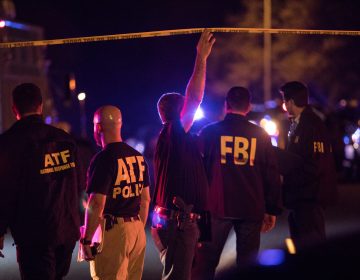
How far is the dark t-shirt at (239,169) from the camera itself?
22.4 ft

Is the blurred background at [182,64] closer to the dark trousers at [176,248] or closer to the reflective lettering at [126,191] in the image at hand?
the dark trousers at [176,248]

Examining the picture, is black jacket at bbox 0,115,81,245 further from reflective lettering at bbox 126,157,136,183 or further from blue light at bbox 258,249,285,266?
blue light at bbox 258,249,285,266

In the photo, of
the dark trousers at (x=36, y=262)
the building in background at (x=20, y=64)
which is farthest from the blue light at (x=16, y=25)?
the dark trousers at (x=36, y=262)

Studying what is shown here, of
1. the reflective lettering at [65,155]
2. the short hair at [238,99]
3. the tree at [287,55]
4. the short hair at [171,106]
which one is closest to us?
the reflective lettering at [65,155]

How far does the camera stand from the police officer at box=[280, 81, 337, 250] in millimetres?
7383

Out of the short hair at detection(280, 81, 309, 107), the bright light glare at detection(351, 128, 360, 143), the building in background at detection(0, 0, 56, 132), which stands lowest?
the short hair at detection(280, 81, 309, 107)

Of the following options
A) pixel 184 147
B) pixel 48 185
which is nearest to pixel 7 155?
pixel 48 185

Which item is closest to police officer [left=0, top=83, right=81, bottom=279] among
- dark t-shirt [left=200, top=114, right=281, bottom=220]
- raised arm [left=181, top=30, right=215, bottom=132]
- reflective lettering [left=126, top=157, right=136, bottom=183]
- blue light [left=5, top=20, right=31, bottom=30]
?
reflective lettering [left=126, top=157, right=136, bottom=183]

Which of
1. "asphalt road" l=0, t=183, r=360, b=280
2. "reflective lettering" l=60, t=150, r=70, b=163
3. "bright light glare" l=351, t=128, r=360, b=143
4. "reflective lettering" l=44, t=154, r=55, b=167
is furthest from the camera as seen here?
"bright light glare" l=351, t=128, r=360, b=143

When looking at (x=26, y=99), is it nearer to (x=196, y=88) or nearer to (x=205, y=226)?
(x=196, y=88)

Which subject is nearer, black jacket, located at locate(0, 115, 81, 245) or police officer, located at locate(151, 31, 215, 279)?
black jacket, located at locate(0, 115, 81, 245)

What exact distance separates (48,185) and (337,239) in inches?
106

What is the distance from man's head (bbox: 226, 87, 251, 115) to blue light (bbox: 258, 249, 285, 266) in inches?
131

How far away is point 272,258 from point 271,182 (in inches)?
132
